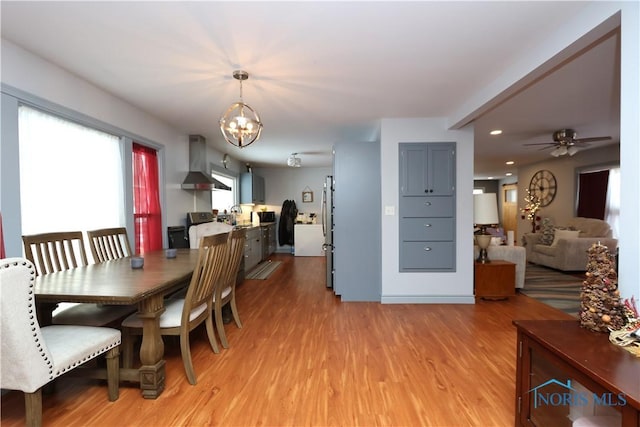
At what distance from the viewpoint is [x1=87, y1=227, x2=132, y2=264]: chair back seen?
8.50 feet

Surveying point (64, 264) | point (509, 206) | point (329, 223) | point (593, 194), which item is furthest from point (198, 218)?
point (509, 206)

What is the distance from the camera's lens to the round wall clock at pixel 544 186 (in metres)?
7.00

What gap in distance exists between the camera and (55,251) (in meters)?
2.26

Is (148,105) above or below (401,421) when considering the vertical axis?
above

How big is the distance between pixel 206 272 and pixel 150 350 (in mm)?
567

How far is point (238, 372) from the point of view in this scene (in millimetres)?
2127

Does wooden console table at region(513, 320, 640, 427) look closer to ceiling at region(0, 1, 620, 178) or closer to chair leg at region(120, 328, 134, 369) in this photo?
ceiling at region(0, 1, 620, 178)

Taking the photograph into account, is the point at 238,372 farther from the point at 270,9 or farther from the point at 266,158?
the point at 266,158

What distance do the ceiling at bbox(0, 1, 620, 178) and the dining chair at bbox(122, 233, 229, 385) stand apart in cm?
138

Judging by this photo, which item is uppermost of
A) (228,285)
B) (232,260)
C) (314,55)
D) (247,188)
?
(314,55)

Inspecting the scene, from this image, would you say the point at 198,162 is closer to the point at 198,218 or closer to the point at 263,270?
the point at 198,218

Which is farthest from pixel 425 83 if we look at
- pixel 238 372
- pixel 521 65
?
pixel 238 372

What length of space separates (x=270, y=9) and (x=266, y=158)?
16.2 ft

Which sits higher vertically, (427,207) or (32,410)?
(427,207)
